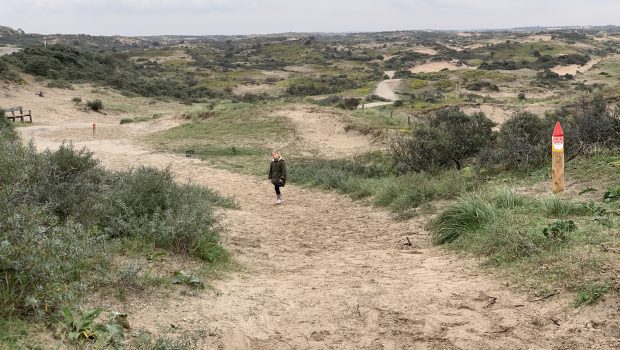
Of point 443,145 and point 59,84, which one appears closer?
point 443,145

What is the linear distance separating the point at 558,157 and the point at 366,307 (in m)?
4.25

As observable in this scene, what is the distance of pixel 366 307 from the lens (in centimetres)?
470

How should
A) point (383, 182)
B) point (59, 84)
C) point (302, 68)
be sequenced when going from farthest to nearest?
point (302, 68), point (59, 84), point (383, 182)

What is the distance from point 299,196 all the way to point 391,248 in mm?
5562

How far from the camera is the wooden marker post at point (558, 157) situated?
7.43 m

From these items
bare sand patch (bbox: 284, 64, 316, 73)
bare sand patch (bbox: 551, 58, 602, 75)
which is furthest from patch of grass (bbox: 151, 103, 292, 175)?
bare sand patch (bbox: 551, 58, 602, 75)

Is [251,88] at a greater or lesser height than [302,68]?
lesser

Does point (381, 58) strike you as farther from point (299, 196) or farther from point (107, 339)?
point (107, 339)

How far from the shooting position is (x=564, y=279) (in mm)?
4488

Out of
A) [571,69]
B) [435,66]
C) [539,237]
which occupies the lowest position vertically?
[539,237]

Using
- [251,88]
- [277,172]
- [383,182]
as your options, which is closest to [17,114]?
[277,172]

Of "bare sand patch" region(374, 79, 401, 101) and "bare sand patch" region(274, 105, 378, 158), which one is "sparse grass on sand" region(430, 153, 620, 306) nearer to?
"bare sand patch" region(274, 105, 378, 158)

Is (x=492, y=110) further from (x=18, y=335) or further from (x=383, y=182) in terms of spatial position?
(x=18, y=335)

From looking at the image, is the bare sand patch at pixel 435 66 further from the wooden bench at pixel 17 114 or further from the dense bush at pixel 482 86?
the wooden bench at pixel 17 114
